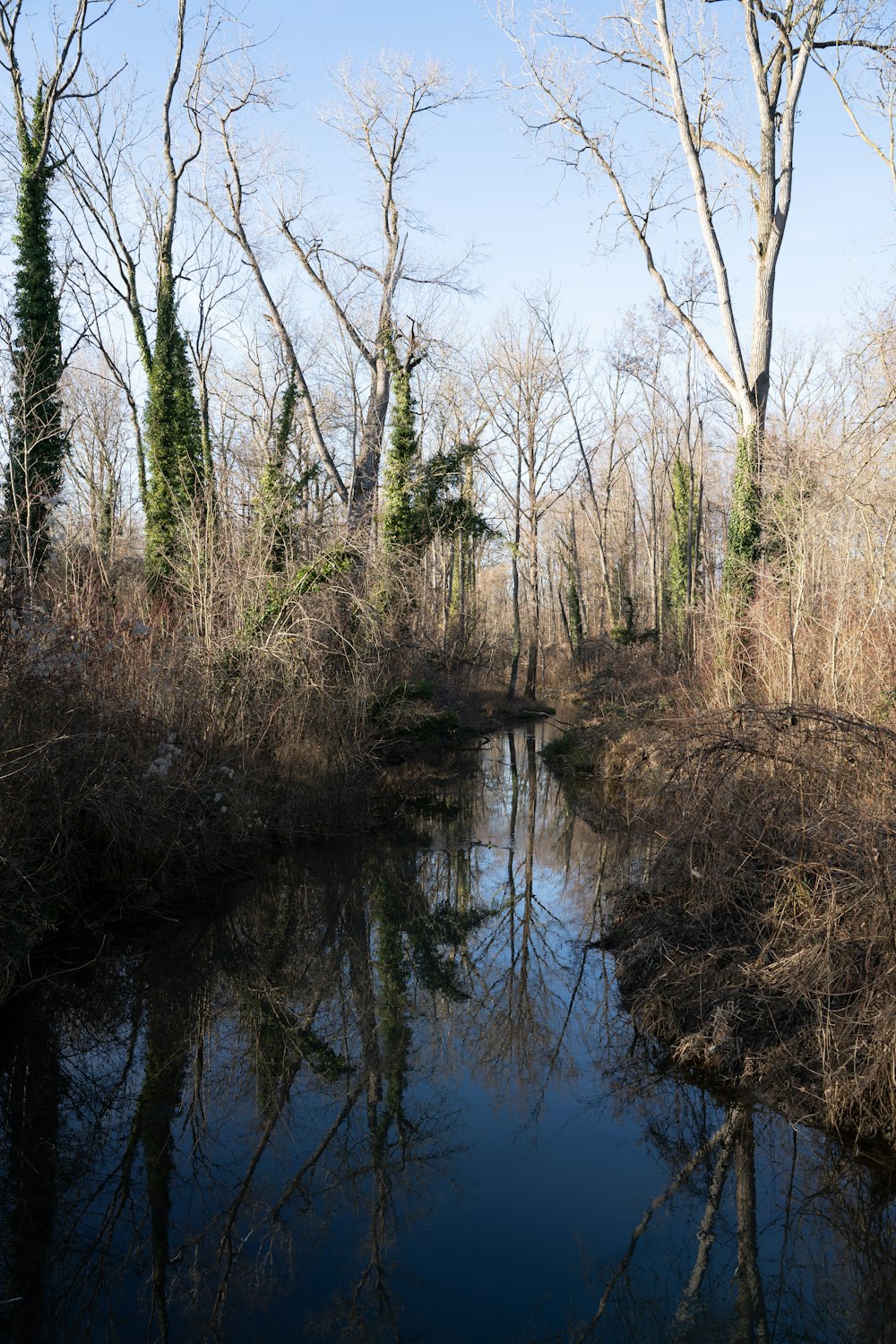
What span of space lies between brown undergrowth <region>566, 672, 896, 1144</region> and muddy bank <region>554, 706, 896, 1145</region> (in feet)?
0.04

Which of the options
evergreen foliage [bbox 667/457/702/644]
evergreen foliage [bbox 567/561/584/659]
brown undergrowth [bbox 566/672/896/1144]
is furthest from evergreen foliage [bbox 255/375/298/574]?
evergreen foliage [bbox 567/561/584/659]

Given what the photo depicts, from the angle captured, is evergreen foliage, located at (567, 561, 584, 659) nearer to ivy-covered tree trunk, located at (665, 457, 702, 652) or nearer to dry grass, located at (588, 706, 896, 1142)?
ivy-covered tree trunk, located at (665, 457, 702, 652)

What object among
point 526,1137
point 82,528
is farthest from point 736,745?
point 82,528

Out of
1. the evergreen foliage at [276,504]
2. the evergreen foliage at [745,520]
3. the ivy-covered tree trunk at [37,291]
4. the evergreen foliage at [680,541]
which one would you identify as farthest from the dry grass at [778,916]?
the evergreen foliage at [680,541]

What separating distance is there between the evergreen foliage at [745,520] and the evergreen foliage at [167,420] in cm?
1296

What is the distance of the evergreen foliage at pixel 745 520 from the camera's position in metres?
16.3

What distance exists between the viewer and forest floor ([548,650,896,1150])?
5586 mm

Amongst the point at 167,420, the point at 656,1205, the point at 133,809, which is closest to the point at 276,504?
the point at 133,809

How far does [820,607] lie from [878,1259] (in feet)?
27.7

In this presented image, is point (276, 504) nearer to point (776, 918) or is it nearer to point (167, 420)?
point (776, 918)

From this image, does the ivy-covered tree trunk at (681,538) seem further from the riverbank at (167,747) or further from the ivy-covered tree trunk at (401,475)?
the riverbank at (167,747)

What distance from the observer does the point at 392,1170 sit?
5.57m

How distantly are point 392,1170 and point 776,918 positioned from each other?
305cm

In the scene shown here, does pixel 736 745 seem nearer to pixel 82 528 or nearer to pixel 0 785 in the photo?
pixel 0 785
